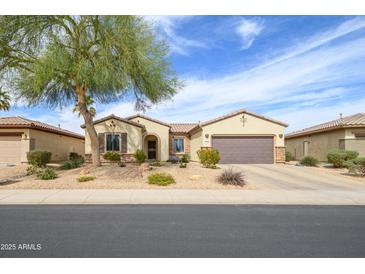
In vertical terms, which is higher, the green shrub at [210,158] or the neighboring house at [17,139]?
the neighboring house at [17,139]

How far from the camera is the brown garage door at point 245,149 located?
2222cm

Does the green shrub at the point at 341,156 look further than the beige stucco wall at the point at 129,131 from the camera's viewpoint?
No

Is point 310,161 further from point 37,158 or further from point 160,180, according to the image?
point 37,158

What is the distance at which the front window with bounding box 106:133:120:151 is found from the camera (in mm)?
21969

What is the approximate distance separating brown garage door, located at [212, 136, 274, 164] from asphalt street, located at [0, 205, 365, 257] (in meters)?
14.1

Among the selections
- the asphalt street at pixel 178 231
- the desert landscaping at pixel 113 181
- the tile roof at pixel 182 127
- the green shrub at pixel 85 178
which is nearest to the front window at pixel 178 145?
the tile roof at pixel 182 127

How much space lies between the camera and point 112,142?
22031 millimetres

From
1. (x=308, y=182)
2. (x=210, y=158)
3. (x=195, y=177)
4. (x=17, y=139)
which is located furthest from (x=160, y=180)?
(x=17, y=139)

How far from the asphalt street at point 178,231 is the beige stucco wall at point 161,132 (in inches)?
655

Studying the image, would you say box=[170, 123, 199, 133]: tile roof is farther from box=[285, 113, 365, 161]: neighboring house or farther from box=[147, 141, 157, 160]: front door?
box=[285, 113, 365, 161]: neighboring house

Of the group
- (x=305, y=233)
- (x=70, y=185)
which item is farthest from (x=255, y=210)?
(x=70, y=185)

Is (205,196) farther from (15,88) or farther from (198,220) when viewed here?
(15,88)

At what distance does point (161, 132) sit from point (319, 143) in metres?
15.7

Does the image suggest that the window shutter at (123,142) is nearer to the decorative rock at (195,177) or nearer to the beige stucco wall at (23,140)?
the beige stucco wall at (23,140)
